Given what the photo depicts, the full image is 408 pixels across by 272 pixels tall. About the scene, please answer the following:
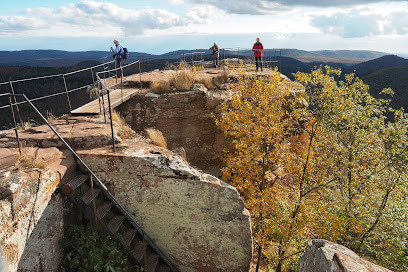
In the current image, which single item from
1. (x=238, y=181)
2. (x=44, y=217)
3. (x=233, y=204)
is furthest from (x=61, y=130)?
(x=238, y=181)

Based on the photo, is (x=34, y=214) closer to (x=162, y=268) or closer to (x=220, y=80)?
(x=162, y=268)

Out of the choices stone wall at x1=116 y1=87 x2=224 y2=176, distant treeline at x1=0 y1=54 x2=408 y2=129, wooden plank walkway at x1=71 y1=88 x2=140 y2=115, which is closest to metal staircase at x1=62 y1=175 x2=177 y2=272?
wooden plank walkway at x1=71 y1=88 x2=140 y2=115

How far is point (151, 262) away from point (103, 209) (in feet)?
6.87

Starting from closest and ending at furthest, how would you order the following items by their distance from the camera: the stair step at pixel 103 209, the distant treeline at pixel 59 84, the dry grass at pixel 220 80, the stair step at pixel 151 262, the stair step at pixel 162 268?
the stair step at pixel 103 209
the stair step at pixel 151 262
the stair step at pixel 162 268
the dry grass at pixel 220 80
the distant treeline at pixel 59 84

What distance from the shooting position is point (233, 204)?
284 inches

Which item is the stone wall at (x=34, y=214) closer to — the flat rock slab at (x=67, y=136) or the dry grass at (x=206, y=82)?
the flat rock slab at (x=67, y=136)

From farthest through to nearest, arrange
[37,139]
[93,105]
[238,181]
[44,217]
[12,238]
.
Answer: [238,181] < [93,105] < [37,139] < [44,217] < [12,238]

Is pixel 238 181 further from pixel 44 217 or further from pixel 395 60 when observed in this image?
pixel 395 60

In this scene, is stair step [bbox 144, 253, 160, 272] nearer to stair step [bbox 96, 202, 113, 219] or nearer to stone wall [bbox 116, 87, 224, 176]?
stair step [bbox 96, 202, 113, 219]

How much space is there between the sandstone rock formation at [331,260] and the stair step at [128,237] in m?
4.31

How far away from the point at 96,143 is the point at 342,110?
10.3 meters

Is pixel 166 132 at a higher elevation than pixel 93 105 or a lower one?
lower

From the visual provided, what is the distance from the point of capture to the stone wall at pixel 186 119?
505 inches

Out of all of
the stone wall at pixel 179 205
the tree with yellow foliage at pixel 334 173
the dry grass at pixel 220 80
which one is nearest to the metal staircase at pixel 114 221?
the stone wall at pixel 179 205
